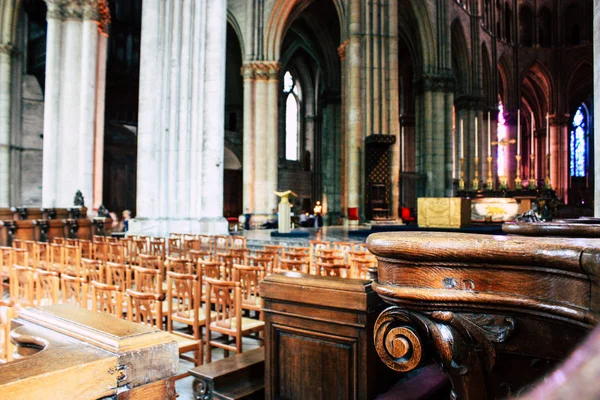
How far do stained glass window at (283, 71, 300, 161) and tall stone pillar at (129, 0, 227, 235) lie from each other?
19.1 m

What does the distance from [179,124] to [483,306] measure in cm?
1393

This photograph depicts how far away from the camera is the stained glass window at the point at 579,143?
40656 millimetres

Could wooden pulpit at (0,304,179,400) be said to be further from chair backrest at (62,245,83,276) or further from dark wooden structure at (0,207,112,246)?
dark wooden structure at (0,207,112,246)

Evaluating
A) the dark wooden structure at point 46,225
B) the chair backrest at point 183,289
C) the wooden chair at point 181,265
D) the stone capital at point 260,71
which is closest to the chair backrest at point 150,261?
the wooden chair at point 181,265

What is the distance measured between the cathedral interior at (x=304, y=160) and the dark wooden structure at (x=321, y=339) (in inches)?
0.5

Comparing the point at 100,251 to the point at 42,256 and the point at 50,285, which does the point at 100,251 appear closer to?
the point at 42,256

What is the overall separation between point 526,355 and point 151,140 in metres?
14.2

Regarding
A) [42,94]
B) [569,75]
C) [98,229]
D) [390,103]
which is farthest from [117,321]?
[569,75]

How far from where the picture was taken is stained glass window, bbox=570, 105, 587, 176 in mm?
40656

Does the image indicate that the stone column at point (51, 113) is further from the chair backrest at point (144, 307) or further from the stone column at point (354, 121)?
the chair backrest at point (144, 307)

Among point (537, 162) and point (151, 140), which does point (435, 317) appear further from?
point (537, 162)

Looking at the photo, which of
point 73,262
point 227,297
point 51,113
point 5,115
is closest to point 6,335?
point 227,297

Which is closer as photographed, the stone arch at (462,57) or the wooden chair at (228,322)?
the wooden chair at (228,322)

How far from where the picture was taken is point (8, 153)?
2122 cm
